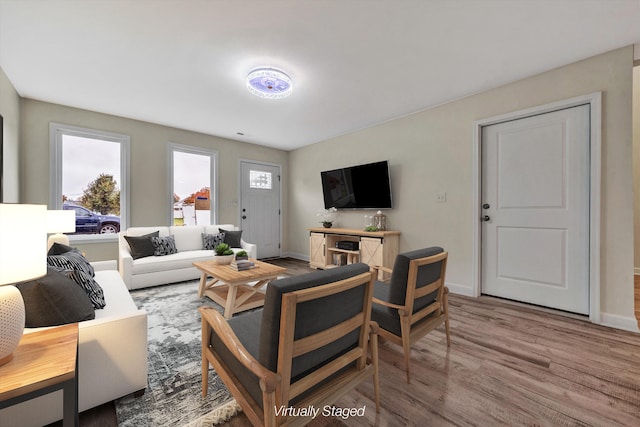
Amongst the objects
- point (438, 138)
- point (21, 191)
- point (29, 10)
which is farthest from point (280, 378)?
point (21, 191)

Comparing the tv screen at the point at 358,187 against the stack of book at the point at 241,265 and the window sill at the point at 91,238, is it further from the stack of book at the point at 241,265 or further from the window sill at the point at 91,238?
the window sill at the point at 91,238

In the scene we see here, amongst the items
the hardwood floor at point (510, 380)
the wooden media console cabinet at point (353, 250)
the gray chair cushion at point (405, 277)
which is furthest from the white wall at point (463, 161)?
the gray chair cushion at point (405, 277)

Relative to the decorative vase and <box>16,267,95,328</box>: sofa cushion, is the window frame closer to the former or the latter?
the decorative vase

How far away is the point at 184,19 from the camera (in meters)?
1.96

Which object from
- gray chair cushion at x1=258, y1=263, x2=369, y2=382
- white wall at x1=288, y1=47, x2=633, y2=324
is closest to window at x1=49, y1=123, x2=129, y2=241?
white wall at x1=288, y1=47, x2=633, y2=324

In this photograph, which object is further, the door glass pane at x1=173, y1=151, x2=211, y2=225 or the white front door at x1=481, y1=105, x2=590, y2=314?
the door glass pane at x1=173, y1=151, x2=211, y2=225

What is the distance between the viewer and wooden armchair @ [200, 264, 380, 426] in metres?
0.90

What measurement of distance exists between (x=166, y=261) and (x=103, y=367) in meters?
2.41

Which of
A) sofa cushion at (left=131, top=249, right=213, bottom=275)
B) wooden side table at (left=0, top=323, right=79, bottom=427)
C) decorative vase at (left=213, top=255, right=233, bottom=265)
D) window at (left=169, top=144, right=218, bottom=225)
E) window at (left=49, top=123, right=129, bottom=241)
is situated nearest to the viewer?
wooden side table at (left=0, top=323, right=79, bottom=427)

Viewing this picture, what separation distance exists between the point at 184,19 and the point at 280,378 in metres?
2.49

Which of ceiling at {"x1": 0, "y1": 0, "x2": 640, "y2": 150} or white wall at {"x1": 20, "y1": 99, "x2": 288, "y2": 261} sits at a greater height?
ceiling at {"x1": 0, "y1": 0, "x2": 640, "y2": 150}

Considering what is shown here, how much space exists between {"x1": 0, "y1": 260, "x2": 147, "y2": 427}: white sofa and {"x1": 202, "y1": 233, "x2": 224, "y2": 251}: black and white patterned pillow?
2.89 m

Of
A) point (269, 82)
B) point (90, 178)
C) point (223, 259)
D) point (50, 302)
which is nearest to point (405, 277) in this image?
point (50, 302)

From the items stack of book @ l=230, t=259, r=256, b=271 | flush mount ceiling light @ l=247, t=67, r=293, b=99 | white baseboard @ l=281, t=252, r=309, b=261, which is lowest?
white baseboard @ l=281, t=252, r=309, b=261
